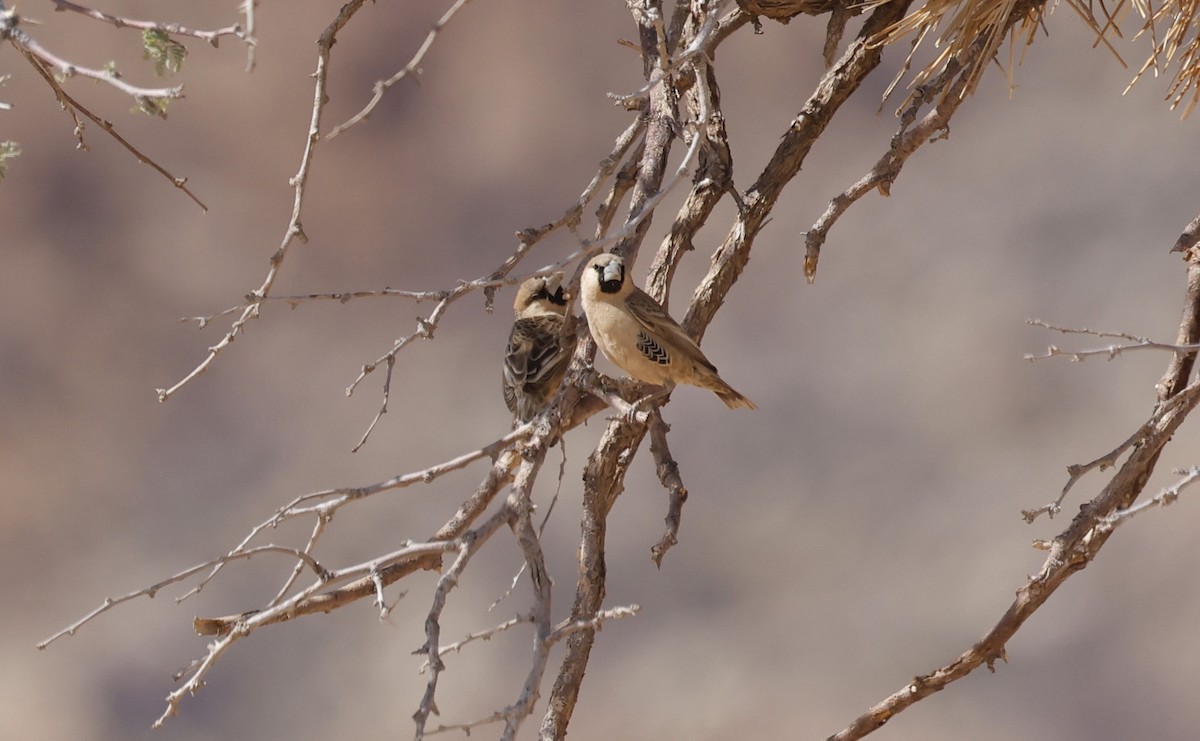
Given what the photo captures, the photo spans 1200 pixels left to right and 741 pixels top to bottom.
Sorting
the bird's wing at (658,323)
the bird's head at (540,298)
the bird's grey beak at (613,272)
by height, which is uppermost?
the bird's head at (540,298)

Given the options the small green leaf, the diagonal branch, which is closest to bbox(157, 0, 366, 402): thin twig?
the small green leaf

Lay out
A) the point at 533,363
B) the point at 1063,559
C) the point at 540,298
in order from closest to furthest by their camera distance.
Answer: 1. the point at 1063,559
2. the point at 533,363
3. the point at 540,298

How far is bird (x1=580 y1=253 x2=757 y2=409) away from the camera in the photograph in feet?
6.55

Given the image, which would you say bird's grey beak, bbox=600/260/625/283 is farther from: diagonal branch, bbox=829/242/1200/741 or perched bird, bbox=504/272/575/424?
diagonal branch, bbox=829/242/1200/741

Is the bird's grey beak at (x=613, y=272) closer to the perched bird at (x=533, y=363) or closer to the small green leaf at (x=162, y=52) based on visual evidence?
the perched bird at (x=533, y=363)

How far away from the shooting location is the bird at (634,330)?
6.55 feet

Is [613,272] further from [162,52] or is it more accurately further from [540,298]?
[540,298]

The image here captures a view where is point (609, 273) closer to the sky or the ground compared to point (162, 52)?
closer to the sky

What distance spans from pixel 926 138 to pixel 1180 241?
1.66ft

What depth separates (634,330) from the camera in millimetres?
1993

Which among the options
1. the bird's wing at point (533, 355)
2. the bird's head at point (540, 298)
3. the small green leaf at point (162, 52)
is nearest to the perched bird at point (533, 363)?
the bird's wing at point (533, 355)

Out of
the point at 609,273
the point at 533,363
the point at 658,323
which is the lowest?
the point at 658,323

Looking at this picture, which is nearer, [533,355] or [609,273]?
[609,273]

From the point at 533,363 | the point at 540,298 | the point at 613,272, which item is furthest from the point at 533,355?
the point at 613,272
